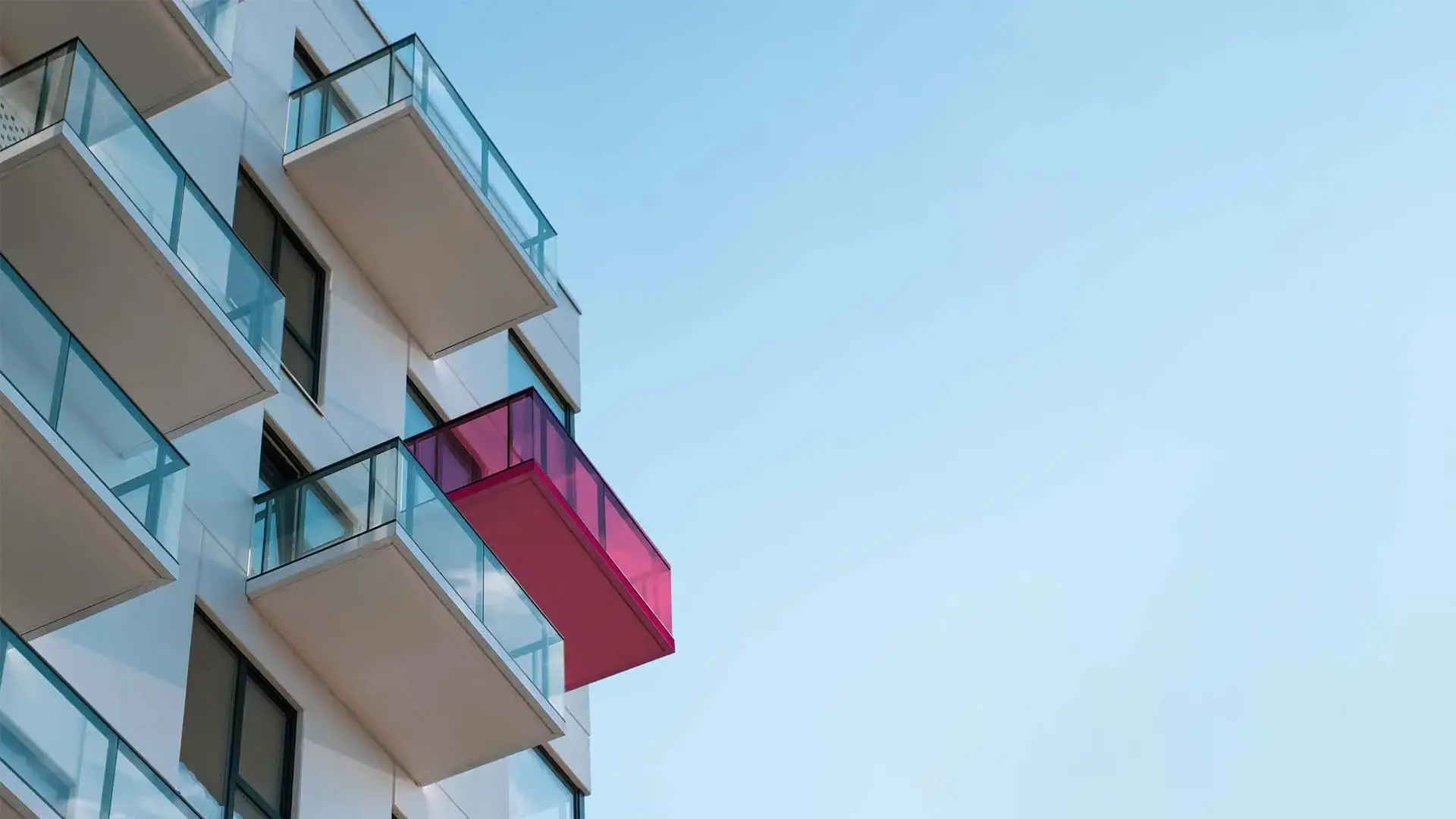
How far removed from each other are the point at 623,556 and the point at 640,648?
35.8 inches

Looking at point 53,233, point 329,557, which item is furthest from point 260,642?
point 53,233

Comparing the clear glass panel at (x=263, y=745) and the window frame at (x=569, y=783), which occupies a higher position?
the window frame at (x=569, y=783)

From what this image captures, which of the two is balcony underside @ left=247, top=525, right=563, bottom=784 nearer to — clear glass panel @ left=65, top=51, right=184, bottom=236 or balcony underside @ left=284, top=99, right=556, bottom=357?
clear glass panel @ left=65, top=51, right=184, bottom=236

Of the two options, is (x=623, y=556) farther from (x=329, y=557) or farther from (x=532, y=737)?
(x=329, y=557)

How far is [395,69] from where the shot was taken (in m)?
20.7

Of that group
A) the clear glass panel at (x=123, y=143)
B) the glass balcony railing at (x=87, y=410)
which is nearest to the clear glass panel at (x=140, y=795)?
the glass balcony railing at (x=87, y=410)

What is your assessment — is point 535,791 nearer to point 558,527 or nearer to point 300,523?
point 558,527

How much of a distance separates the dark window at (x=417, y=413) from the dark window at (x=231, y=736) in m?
4.17

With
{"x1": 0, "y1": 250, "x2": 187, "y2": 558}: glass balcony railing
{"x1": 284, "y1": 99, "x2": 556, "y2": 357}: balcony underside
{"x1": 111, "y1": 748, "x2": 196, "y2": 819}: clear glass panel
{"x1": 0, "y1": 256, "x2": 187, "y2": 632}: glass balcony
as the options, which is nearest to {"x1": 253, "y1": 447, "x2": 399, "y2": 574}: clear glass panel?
{"x1": 0, "y1": 250, "x2": 187, "y2": 558}: glass balcony railing

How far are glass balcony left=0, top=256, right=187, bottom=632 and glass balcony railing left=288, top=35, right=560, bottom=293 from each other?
230 inches

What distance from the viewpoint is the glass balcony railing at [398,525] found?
1712 cm

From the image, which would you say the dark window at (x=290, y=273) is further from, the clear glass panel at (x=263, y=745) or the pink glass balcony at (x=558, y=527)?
the clear glass panel at (x=263, y=745)

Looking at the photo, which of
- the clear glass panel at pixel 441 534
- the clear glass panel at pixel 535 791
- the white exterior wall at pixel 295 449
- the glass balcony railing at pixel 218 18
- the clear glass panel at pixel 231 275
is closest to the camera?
the white exterior wall at pixel 295 449

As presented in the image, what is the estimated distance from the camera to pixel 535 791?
67.9 feet
